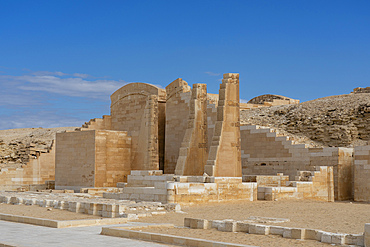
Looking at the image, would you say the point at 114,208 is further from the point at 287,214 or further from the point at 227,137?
the point at 227,137

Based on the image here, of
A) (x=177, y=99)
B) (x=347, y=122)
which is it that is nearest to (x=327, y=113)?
(x=347, y=122)

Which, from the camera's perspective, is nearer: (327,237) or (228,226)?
(327,237)

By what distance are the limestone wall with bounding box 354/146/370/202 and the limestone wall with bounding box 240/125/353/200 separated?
3.63 ft

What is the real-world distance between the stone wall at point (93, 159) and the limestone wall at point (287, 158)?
6.05m

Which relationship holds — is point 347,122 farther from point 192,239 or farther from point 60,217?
point 192,239

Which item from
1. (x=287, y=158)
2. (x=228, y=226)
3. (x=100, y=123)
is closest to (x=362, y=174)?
(x=287, y=158)

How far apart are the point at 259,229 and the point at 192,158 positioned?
32.9 feet

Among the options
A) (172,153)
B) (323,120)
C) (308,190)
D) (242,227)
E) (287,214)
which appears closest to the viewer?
(242,227)

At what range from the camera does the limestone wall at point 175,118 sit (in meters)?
24.5

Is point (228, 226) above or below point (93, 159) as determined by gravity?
below

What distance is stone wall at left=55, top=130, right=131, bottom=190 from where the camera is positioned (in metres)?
22.5

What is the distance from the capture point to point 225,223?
30.5 feet

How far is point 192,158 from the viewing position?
738 inches

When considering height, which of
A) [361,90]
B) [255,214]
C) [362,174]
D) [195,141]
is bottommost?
[255,214]
